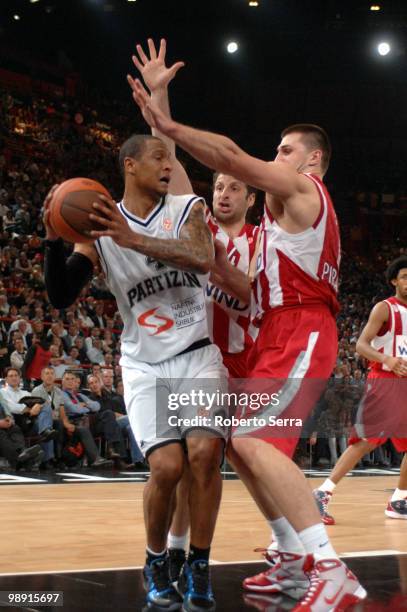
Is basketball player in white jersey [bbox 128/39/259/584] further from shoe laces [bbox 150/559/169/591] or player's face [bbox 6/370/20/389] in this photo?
player's face [bbox 6/370/20/389]

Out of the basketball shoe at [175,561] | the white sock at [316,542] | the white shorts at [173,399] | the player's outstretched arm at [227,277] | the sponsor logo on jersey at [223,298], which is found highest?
the player's outstretched arm at [227,277]

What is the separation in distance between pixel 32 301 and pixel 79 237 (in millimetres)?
11100

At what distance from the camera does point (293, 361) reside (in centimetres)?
376

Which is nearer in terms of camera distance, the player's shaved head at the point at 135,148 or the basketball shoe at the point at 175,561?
the player's shaved head at the point at 135,148

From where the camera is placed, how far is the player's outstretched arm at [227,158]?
142 inches

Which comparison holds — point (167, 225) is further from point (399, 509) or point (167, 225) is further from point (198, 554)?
point (399, 509)

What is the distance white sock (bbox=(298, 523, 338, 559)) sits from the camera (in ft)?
11.2

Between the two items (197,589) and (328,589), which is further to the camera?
(197,589)

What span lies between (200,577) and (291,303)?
4.19 feet

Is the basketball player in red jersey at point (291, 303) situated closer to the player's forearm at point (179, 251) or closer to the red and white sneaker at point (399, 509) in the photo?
the player's forearm at point (179, 251)

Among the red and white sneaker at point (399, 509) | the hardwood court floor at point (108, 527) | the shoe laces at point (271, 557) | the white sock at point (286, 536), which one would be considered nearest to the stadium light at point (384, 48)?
the hardwood court floor at point (108, 527)

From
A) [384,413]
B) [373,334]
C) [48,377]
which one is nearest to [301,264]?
[373,334]

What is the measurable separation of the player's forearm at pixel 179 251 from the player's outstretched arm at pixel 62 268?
1.35 ft

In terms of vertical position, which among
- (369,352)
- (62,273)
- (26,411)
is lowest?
(26,411)
